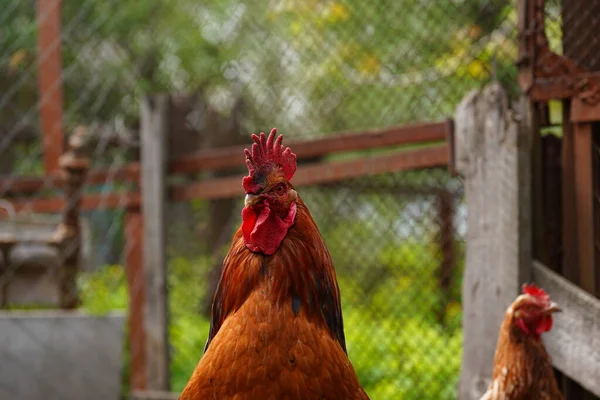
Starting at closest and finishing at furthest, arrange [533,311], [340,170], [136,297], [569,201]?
[533,311], [569,201], [340,170], [136,297]

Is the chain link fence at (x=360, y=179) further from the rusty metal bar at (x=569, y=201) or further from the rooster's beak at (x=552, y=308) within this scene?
the rooster's beak at (x=552, y=308)

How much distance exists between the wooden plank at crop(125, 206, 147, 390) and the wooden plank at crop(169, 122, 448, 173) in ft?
2.20

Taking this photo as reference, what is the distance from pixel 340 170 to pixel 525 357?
56.2 inches

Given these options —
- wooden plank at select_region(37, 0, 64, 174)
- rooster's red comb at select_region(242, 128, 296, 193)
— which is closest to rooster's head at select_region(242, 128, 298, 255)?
rooster's red comb at select_region(242, 128, 296, 193)

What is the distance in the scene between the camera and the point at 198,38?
24.9 feet

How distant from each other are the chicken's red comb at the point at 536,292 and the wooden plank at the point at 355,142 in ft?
2.55

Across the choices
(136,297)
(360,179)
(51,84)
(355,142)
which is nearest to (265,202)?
(355,142)

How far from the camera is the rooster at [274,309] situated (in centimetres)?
205

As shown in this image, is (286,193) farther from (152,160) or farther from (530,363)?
(152,160)

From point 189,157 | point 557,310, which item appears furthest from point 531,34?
point 189,157

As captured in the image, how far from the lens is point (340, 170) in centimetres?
399

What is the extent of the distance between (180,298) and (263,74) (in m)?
1.78

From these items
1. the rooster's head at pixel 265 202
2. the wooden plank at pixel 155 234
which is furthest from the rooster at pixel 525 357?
the wooden plank at pixel 155 234

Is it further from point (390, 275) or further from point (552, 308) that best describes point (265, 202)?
point (390, 275)
